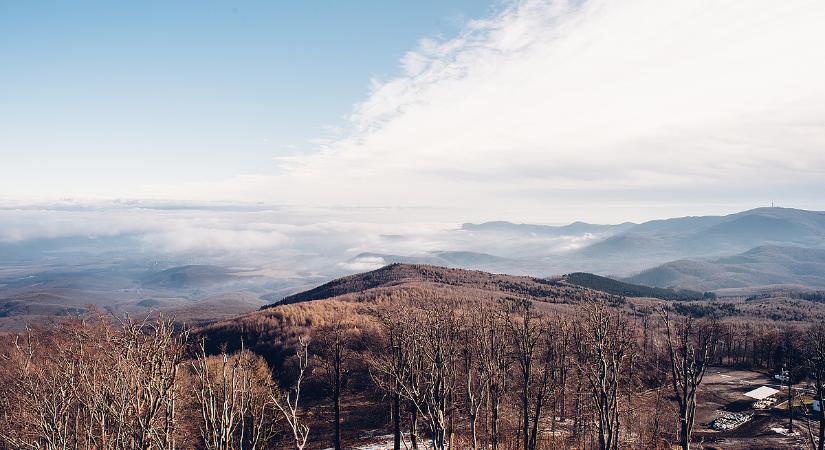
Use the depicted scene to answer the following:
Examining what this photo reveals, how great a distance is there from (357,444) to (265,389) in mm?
14906

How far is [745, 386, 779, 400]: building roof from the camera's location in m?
88.2

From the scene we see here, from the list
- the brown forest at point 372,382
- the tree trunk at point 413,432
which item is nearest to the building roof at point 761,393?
the brown forest at point 372,382

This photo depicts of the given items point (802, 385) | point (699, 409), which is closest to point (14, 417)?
point (699, 409)

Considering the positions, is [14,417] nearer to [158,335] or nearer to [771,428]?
[158,335]

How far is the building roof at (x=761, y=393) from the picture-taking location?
88.2 metres

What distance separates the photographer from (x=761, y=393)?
90.2 m

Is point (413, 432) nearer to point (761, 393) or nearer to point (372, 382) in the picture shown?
point (372, 382)

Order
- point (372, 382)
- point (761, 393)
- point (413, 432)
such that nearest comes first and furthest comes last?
point (413, 432) → point (372, 382) → point (761, 393)

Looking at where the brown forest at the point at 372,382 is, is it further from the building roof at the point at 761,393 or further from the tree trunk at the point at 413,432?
the building roof at the point at 761,393

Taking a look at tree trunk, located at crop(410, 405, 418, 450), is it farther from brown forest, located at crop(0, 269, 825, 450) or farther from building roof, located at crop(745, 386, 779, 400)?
building roof, located at crop(745, 386, 779, 400)

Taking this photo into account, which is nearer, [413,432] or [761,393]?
[413,432]

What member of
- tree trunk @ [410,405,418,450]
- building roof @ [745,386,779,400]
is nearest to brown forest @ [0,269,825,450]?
tree trunk @ [410,405,418,450]

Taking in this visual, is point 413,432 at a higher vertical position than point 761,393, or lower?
higher


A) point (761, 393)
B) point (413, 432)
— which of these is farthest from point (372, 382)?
point (761, 393)
